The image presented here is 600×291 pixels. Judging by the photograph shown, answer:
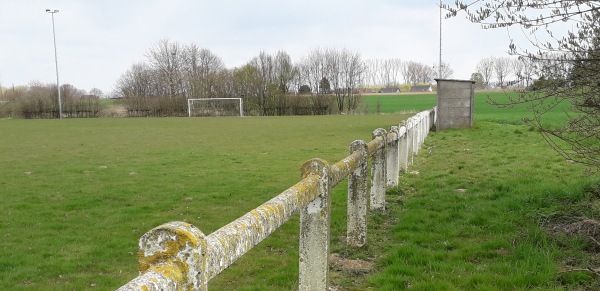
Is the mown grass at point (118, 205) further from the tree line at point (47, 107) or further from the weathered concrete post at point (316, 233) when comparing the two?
the tree line at point (47, 107)

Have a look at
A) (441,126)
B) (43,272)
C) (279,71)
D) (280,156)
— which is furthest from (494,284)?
(279,71)

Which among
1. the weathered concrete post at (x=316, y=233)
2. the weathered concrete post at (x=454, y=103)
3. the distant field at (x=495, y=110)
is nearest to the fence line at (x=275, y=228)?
the weathered concrete post at (x=316, y=233)

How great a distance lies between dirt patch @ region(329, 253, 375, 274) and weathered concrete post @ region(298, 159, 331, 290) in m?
1.40

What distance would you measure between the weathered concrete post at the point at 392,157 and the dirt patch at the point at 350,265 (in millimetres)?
2581

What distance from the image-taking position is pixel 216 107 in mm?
62000

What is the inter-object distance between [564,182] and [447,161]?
420cm

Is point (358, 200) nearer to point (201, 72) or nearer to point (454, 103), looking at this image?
point (454, 103)

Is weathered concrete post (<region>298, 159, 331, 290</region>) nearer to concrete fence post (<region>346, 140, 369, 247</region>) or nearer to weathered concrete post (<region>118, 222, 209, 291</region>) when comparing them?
concrete fence post (<region>346, 140, 369, 247</region>)

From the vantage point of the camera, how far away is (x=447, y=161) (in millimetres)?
12094

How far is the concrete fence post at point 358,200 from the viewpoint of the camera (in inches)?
201

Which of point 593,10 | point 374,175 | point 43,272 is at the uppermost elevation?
point 593,10

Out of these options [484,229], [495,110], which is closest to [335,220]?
[484,229]

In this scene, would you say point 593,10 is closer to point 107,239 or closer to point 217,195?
point 107,239

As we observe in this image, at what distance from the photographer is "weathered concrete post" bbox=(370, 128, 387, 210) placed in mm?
6254
